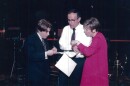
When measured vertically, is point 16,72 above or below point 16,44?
below

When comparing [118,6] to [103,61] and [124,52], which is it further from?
[103,61]

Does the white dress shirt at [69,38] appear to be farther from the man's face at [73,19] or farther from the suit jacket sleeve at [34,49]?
the suit jacket sleeve at [34,49]

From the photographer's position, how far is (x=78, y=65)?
14.5ft

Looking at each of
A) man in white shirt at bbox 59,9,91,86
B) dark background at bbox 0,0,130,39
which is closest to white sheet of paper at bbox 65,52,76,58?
man in white shirt at bbox 59,9,91,86

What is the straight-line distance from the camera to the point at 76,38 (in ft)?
15.2

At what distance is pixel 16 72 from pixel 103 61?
617 cm

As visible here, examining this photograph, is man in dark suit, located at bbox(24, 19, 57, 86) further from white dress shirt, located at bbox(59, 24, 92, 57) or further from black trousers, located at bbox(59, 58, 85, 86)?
white dress shirt, located at bbox(59, 24, 92, 57)

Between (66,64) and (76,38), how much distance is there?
688 millimetres

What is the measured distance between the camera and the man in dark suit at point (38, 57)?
3.91m

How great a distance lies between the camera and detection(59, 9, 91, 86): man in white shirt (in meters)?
4.44

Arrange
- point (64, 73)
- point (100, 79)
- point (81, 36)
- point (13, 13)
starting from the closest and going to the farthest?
point (100, 79) < point (64, 73) < point (81, 36) < point (13, 13)

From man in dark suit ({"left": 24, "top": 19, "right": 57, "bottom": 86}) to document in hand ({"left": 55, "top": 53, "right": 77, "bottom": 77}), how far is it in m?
0.17

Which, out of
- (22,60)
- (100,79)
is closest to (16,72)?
(22,60)

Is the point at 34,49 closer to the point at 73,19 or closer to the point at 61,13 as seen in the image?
the point at 73,19
